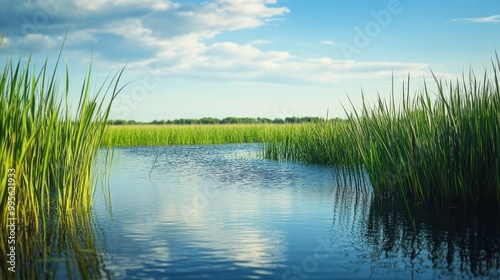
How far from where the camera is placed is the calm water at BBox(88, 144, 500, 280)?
→ 199 inches

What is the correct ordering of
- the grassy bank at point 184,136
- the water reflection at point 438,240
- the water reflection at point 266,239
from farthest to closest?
1. the grassy bank at point 184,136
2. the water reflection at point 438,240
3. the water reflection at point 266,239

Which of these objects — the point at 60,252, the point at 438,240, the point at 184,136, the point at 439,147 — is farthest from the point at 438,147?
the point at 184,136

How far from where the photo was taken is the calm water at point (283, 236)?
505cm

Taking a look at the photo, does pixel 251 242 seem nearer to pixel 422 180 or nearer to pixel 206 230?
pixel 206 230

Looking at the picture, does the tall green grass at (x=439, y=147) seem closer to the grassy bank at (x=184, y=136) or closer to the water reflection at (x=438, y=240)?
the water reflection at (x=438, y=240)

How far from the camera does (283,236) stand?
6.46 meters

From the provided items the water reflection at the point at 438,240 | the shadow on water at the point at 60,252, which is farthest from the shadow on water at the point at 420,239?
the shadow on water at the point at 60,252

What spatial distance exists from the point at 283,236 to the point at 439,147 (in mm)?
3266

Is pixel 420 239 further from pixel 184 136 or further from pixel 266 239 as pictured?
pixel 184 136

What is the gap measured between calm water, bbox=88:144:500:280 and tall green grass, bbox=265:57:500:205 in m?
0.42

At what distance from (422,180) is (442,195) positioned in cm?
50

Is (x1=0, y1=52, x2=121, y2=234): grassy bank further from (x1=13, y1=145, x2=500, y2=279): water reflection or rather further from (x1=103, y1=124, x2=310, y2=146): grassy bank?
(x1=103, y1=124, x2=310, y2=146): grassy bank

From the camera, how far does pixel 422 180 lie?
338 inches

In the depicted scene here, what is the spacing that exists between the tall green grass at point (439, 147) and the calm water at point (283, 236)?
0.42 meters
